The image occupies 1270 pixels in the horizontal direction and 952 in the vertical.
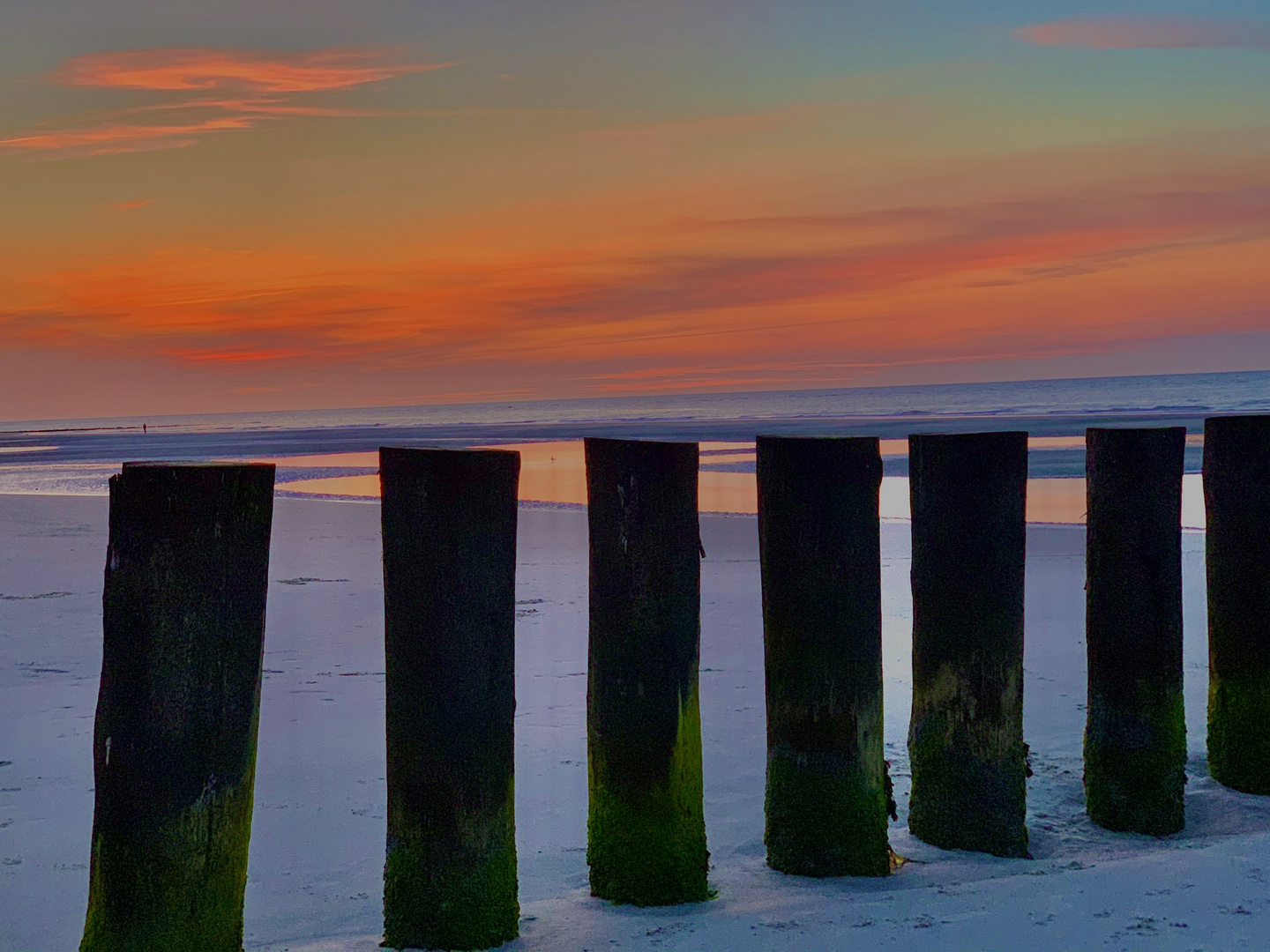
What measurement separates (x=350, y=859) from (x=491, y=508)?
4.95 ft

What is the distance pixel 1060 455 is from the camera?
21359mm

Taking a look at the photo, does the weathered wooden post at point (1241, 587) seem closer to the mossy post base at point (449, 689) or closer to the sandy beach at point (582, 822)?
the sandy beach at point (582, 822)

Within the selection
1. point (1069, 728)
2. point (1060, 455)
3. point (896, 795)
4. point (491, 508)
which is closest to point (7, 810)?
point (491, 508)

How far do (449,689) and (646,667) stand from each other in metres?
0.56

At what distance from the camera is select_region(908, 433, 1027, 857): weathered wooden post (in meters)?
3.67

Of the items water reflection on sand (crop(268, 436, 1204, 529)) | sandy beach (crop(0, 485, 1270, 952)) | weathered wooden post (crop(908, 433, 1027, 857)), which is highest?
water reflection on sand (crop(268, 436, 1204, 529))

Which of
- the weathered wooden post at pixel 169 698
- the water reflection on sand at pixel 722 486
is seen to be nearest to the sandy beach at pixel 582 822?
the weathered wooden post at pixel 169 698

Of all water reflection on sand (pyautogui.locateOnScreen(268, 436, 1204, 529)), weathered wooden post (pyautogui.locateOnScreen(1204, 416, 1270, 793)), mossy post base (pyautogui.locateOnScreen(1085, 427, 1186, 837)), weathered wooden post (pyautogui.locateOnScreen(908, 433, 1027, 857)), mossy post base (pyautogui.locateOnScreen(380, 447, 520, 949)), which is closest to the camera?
mossy post base (pyautogui.locateOnScreen(380, 447, 520, 949))

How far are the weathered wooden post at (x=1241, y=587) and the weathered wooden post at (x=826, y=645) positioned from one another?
1541mm

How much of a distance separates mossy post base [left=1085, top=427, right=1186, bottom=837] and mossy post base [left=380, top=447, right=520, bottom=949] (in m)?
2.05

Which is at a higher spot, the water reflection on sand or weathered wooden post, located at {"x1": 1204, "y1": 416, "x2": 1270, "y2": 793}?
the water reflection on sand

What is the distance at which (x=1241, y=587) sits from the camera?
426 centimetres

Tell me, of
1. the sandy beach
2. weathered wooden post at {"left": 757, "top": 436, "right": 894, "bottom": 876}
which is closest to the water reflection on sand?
the sandy beach

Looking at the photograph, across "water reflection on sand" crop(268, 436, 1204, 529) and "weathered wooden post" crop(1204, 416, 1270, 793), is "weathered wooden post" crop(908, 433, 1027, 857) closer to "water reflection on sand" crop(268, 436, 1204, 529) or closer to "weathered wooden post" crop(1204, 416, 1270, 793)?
"weathered wooden post" crop(1204, 416, 1270, 793)
